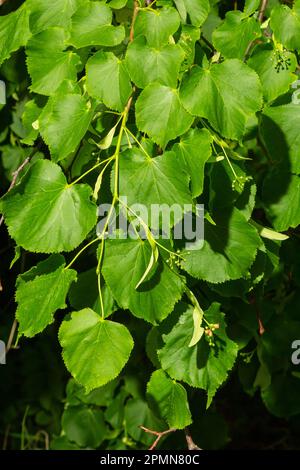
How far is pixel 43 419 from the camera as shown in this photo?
8.07ft

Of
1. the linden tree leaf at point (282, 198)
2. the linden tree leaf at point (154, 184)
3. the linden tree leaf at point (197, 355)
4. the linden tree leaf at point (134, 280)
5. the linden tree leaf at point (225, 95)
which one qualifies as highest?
the linden tree leaf at point (225, 95)

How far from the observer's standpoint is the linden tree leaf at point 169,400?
4.41 feet

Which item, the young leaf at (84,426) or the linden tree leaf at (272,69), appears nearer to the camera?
the linden tree leaf at (272,69)

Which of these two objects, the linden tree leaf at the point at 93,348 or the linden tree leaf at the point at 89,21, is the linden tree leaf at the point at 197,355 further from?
the linden tree leaf at the point at 89,21

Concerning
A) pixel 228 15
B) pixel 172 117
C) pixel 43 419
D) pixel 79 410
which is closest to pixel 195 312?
pixel 172 117

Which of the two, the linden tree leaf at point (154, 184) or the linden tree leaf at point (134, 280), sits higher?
the linden tree leaf at point (154, 184)

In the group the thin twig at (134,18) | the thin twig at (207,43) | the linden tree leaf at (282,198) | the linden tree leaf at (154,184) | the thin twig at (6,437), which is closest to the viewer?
the linden tree leaf at (154,184)

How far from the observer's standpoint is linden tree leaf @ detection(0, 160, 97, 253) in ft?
3.72

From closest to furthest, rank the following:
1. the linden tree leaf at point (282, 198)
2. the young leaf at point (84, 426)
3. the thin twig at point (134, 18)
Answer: the thin twig at point (134, 18) < the linden tree leaf at point (282, 198) < the young leaf at point (84, 426)

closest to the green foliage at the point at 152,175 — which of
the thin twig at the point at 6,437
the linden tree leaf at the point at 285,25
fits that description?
the linden tree leaf at the point at 285,25

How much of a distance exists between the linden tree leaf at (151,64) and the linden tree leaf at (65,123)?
0.35ft

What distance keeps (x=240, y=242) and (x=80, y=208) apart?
1.03ft

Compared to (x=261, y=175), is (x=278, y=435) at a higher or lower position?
lower
